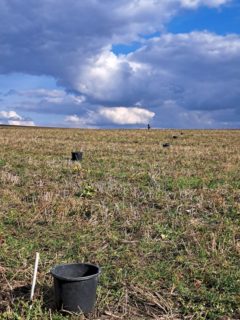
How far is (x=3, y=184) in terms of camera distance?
11.1m

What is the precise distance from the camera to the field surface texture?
18.6ft

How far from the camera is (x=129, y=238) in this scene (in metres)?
7.59

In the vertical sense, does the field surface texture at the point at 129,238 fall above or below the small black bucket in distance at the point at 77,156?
below

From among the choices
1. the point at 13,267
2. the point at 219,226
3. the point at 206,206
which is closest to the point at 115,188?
the point at 206,206

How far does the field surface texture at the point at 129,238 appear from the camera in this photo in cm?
567

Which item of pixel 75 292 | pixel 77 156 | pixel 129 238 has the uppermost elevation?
pixel 77 156

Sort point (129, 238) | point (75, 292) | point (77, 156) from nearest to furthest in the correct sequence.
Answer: point (75, 292) < point (129, 238) < point (77, 156)

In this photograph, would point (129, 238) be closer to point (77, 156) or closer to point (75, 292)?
point (75, 292)

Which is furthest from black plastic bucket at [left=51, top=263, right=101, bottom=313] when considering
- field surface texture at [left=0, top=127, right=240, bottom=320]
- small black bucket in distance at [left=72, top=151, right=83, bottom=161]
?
small black bucket in distance at [left=72, top=151, right=83, bottom=161]

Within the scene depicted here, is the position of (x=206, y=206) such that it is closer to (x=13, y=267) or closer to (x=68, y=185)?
(x=68, y=185)

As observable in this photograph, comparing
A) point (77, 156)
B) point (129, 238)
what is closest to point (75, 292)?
point (129, 238)

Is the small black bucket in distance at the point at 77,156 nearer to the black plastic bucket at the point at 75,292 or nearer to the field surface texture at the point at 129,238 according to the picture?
the field surface texture at the point at 129,238

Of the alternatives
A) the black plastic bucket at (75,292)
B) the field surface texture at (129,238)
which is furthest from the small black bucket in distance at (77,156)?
the black plastic bucket at (75,292)

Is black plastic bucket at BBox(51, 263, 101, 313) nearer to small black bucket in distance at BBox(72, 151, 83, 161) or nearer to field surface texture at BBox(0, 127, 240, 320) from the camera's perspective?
field surface texture at BBox(0, 127, 240, 320)
